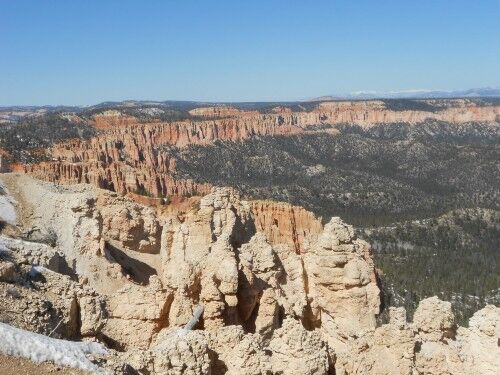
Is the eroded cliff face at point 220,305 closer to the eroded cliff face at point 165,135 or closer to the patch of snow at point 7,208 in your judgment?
the patch of snow at point 7,208

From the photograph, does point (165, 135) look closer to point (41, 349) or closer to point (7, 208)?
point (7, 208)

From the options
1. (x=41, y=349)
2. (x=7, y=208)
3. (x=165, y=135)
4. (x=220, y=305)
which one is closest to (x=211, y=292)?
(x=220, y=305)

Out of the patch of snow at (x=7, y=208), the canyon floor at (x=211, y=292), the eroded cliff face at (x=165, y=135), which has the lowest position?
the eroded cliff face at (x=165, y=135)

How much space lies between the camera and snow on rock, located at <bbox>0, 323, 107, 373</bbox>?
6.63 metres

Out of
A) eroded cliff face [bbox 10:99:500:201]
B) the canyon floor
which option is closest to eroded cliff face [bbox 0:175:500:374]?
the canyon floor

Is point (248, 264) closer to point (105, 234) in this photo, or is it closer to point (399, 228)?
point (105, 234)

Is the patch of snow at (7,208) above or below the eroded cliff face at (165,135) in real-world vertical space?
above

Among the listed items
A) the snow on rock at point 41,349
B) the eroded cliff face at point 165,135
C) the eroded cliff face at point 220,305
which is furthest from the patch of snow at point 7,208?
the eroded cliff face at point 165,135

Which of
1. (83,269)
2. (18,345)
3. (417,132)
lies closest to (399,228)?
(83,269)

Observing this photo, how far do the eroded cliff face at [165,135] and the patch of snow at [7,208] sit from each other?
16359 mm

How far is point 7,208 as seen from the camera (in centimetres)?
1748

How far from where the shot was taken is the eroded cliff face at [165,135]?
5016cm

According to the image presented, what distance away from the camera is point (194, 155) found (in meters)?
115

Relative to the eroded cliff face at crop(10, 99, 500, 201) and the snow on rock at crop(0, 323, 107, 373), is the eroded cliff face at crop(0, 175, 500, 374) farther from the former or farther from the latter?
the eroded cliff face at crop(10, 99, 500, 201)
